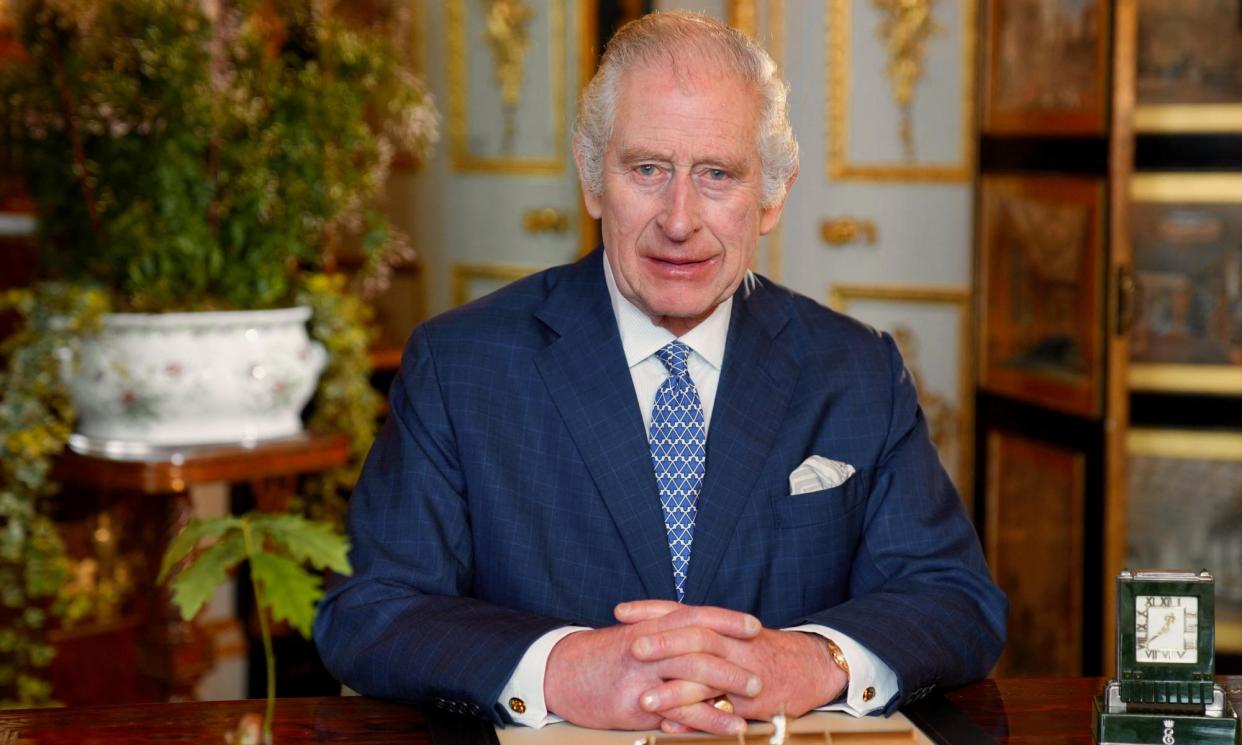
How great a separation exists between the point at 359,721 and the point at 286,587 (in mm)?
618

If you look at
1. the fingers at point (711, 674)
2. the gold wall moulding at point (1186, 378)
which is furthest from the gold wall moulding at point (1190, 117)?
the fingers at point (711, 674)

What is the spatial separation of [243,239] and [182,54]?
382 mm

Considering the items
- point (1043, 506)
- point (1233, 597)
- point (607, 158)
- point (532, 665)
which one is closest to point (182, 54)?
point (607, 158)

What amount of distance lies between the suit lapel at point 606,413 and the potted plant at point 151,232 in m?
1.30

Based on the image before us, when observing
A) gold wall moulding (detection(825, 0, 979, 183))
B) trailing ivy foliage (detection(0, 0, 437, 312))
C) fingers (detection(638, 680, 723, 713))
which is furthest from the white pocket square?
gold wall moulding (detection(825, 0, 979, 183))

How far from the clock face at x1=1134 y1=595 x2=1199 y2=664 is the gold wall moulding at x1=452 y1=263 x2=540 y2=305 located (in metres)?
3.99

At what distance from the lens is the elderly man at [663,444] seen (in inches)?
72.9

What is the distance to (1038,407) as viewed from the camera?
4.07 metres

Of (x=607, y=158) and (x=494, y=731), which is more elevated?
(x=607, y=158)

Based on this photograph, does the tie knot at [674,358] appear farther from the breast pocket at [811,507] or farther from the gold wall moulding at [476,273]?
the gold wall moulding at [476,273]

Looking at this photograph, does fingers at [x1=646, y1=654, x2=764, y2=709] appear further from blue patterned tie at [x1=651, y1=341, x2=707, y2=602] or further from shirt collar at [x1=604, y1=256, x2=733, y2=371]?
shirt collar at [x1=604, y1=256, x2=733, y2=371]

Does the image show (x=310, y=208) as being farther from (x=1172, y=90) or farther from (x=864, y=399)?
Answer: (x=1172, y=90)

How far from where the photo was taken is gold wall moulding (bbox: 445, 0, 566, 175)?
5207mm

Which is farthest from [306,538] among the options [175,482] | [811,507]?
[175,482]
